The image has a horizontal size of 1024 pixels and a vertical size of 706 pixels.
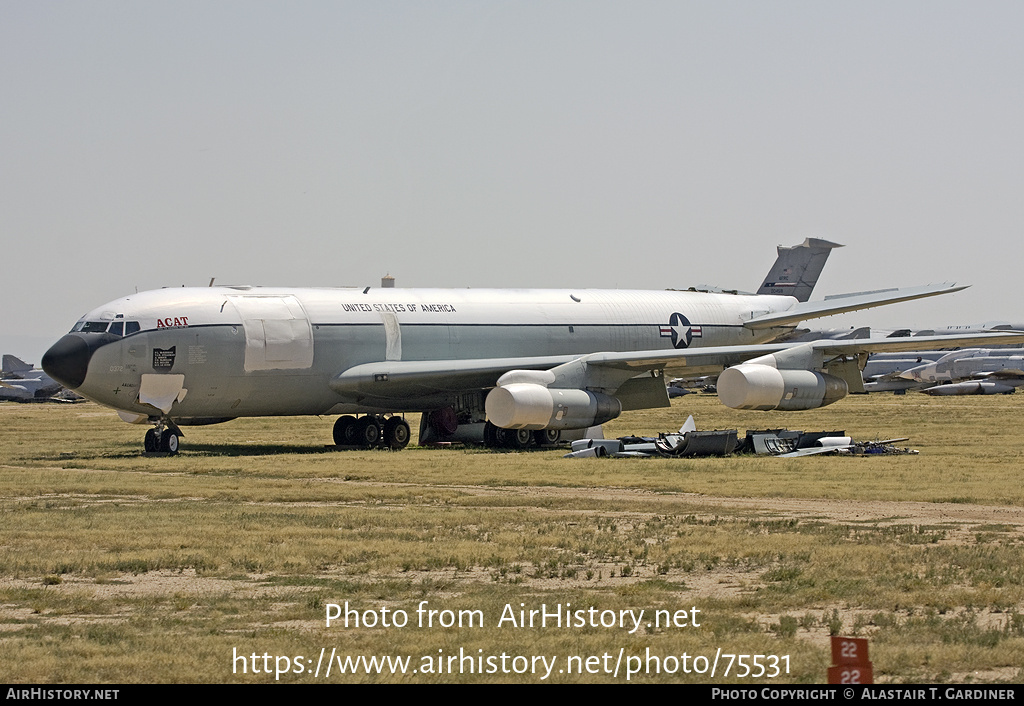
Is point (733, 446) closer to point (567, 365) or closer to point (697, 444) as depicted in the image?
point (697, 444)

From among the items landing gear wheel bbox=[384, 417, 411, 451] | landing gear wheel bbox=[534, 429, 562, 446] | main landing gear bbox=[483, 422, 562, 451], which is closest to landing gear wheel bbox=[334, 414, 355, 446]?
landing gear wheel bbox=[384, 417, 411, 451]

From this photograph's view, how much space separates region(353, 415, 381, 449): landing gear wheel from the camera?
34188 millimetres

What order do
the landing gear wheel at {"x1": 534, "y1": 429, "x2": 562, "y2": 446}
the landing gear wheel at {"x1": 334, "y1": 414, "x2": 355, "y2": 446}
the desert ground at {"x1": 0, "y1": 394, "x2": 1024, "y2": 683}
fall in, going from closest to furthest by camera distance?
the desert ground at {"x1": 0, "y1": 394, "x2": 1024, "y2": 683} → the landing gear wheel at {"x1": 534, "y1": 429, "x2": 562, "y2": 446} → the landing gear wheel at {"x1": 334, "y1": 414, "x2": 355, "y2": 446}

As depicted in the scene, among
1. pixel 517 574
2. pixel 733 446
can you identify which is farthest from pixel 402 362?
pixel 517 574

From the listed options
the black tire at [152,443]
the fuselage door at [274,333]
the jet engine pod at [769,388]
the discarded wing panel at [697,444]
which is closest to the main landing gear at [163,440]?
the black tire at [152,443]

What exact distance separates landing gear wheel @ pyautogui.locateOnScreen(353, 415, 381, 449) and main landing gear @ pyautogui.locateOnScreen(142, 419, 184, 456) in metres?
5.45

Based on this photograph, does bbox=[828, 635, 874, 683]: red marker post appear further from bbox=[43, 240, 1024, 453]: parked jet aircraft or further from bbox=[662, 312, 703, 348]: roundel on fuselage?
bbox=[662, 312, 703, 348]: roundel on fuselage

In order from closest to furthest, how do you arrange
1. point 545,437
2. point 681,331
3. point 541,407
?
point 541,407 → point 545,437 → point 681,331

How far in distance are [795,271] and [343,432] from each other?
18925 mm

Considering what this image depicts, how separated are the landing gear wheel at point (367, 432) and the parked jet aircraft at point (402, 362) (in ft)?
0.13

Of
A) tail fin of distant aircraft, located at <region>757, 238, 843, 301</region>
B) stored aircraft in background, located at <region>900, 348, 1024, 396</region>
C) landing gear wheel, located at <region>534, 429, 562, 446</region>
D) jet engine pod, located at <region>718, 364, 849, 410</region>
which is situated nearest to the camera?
jet engine pod, located at <region>718, 364, 849, 410</region>

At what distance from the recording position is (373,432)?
34.2 metres

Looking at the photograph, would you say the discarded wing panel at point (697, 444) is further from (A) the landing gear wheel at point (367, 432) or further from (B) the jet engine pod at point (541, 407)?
(A) the landing gear wheel at point (367, 432)

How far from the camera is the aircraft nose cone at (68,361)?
94.1 feet
